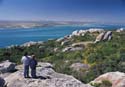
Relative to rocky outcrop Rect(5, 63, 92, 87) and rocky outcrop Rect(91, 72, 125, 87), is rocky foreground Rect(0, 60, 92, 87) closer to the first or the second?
rocky outcrop Rect(5, 63, 92, 87)

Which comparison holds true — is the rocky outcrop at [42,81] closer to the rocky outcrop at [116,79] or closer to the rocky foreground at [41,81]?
the rocky foreground at [41,81]

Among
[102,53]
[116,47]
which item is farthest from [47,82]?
[116,47]

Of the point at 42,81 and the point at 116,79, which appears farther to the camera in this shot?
the point at 116,79

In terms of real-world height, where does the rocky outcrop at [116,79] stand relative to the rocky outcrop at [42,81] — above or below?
below

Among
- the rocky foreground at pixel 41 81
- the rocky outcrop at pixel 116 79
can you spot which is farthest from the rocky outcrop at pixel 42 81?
the rocky outcrop at pixel 116 79

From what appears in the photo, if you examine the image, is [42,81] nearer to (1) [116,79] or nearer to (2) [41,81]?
(2) [41,81]

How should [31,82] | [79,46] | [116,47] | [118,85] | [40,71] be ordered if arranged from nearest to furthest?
[31,82], [40,71], [118,85], [116,47], [79,46]

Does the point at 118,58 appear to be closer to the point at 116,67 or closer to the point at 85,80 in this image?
the point at 116,67

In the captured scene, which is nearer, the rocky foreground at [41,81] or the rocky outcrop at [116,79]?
the rocky foreground at [41,81]

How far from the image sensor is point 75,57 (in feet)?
135

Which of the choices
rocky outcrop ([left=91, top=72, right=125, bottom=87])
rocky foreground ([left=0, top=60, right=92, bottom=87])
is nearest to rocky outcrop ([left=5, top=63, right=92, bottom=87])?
rocky foreground ([left=0, top=60, right=92, bottom=87])

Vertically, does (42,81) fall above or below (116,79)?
above

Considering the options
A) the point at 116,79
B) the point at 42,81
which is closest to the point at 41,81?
the point at 42,81

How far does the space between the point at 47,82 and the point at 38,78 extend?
21.3 inches
